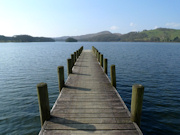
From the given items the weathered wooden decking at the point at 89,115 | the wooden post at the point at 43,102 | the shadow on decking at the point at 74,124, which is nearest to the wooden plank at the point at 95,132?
the weathered wooden decking at the point at 89,115

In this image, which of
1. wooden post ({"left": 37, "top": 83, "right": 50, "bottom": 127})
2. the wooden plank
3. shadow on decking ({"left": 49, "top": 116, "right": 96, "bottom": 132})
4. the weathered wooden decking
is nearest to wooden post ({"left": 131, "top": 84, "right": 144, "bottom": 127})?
the weathered wooden decking

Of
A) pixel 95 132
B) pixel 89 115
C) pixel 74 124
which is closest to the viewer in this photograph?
pixel 95 132

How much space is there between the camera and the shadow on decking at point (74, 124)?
446cm

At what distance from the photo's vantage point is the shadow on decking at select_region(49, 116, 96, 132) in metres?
4.46

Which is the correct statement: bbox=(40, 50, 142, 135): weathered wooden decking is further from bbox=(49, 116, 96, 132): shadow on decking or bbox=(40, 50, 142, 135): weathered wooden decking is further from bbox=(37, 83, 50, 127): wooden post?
bbox=(37, 83, 50, 127): wooden post

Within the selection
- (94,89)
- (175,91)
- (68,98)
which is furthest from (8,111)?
(175,91)

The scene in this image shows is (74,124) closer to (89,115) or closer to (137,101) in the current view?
(89,115)

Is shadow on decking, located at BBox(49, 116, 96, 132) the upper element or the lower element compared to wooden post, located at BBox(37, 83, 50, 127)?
lower

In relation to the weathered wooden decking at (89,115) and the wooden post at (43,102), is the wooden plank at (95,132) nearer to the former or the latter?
the weathered wooden decking at (89,115)

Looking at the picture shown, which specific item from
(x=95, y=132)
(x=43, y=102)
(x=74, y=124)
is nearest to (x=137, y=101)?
(x=95, y=132)

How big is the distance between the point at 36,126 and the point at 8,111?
302 cm

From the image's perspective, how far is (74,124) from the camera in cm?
466

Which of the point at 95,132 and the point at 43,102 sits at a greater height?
the point at 43,102

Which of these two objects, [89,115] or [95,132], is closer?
[95,132]
